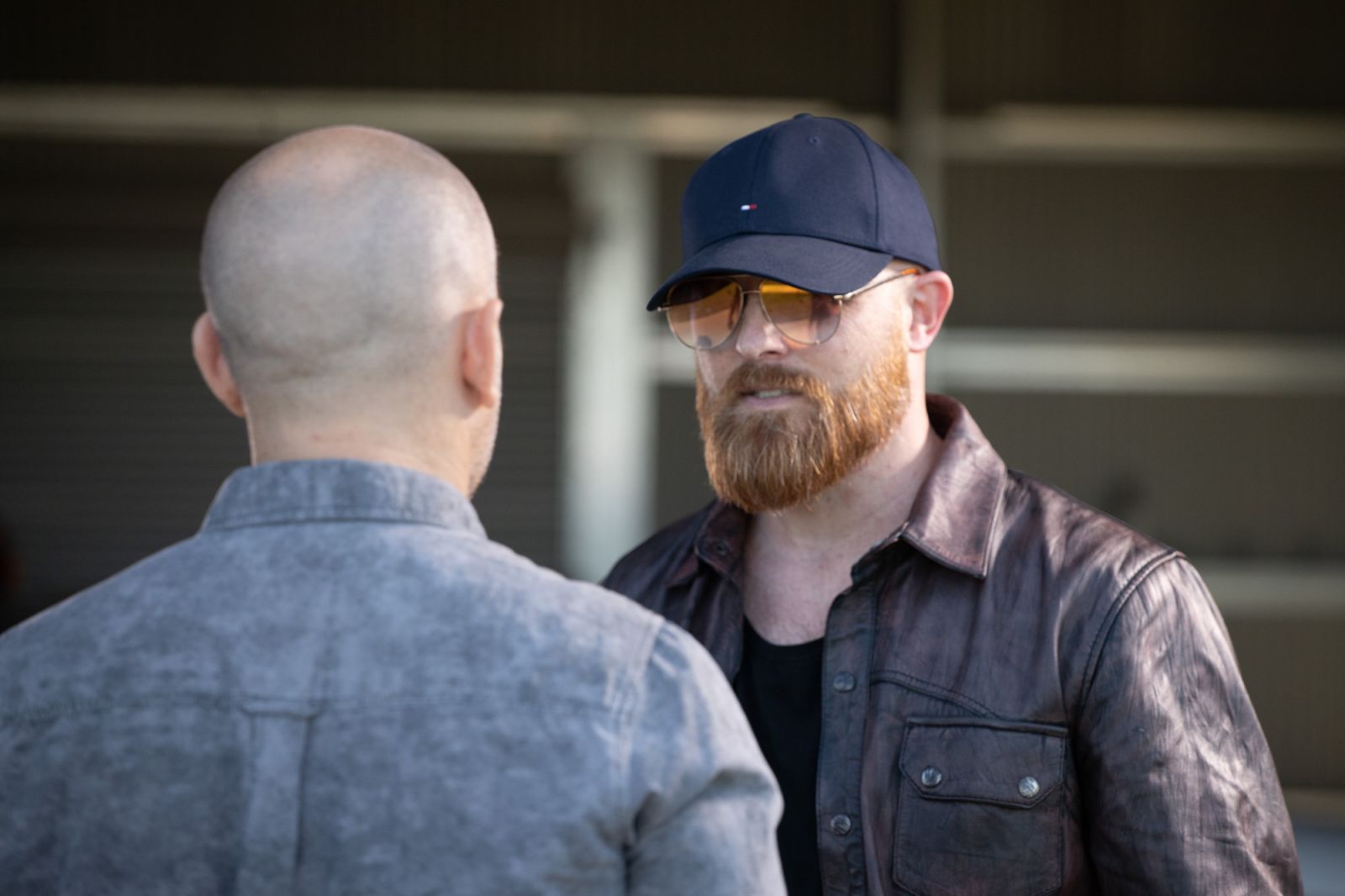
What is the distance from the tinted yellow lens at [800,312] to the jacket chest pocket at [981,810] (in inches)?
25.6

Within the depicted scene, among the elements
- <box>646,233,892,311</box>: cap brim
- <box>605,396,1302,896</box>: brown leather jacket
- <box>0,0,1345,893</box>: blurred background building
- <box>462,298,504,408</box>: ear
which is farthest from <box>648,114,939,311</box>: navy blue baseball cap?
<box>0,0,1345,893</box>: blurred background building

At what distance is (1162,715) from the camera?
189 cm

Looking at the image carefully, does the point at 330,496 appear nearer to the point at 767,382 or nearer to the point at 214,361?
the point at 214,361

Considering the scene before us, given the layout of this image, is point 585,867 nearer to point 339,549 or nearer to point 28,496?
point 339,549

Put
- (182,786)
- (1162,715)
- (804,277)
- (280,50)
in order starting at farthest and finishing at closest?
1. (280,50)
2. (804,277)
3. (1162,715)
4. (182,786)

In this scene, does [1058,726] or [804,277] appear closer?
[1058,726]

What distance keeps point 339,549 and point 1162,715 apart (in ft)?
3.78

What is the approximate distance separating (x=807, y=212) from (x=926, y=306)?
0.28 m

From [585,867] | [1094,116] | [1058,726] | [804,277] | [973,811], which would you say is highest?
[1094,116]

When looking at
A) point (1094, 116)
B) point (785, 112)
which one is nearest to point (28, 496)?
point (785, 112)

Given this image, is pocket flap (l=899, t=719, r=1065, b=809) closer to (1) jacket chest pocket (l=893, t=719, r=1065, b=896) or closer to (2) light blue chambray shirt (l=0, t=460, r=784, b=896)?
(1) jacket chest pocket (l=893, t=719, r=1065, b=896)

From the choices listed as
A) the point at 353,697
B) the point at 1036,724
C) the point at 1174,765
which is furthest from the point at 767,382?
the point at 353,697

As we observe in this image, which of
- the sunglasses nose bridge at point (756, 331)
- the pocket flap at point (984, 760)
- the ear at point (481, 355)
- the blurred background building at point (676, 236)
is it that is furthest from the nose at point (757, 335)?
the blurred background building at point (676, 236)

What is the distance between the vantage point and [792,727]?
2.12 meters
